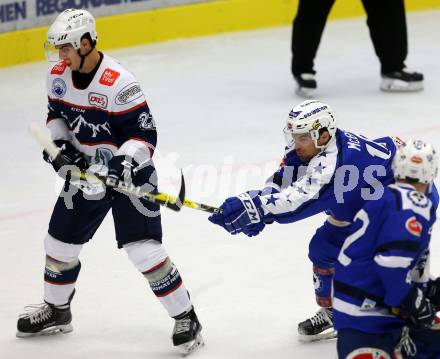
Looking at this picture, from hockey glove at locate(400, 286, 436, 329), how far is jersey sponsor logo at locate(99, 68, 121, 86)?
Answer: 1367 millimetres

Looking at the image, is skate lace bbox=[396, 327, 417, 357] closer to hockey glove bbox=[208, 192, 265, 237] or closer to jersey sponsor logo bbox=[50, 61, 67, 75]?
hockey glove bbox=[208, 192, 265, 237]

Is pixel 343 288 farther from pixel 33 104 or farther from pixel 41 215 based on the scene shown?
pixel 33 104

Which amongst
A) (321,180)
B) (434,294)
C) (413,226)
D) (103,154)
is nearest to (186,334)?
(103,154)

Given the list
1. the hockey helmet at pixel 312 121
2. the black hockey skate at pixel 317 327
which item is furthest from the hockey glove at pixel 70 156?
the black hockey skate at pixel 317 327

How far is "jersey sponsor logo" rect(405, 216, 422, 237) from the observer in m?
3.49

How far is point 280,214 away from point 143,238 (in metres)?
0.55

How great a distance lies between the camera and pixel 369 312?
365cm

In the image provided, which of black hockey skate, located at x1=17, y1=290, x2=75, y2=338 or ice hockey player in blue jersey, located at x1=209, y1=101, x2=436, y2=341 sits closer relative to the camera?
ice hockey player in blue jersey, located at x1=209, y1=101, x2=436, y2=341

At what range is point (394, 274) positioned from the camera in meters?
3.50

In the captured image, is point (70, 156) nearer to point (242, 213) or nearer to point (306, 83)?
point (242, 213)

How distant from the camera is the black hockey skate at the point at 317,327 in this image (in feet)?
14.8

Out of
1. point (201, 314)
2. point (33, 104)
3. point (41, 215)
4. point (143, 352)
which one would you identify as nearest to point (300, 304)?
point (201, 314)

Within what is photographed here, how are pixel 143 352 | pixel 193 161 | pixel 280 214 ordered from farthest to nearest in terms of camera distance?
pixel 193 161 < pixel 143 352 < pixel 280 214

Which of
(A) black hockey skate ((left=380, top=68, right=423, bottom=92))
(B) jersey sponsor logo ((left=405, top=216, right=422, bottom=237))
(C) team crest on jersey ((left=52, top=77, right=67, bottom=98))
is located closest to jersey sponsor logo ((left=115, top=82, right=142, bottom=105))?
(C) team crest on jersey ((left=52, top=77, right=67, bottom=98))
